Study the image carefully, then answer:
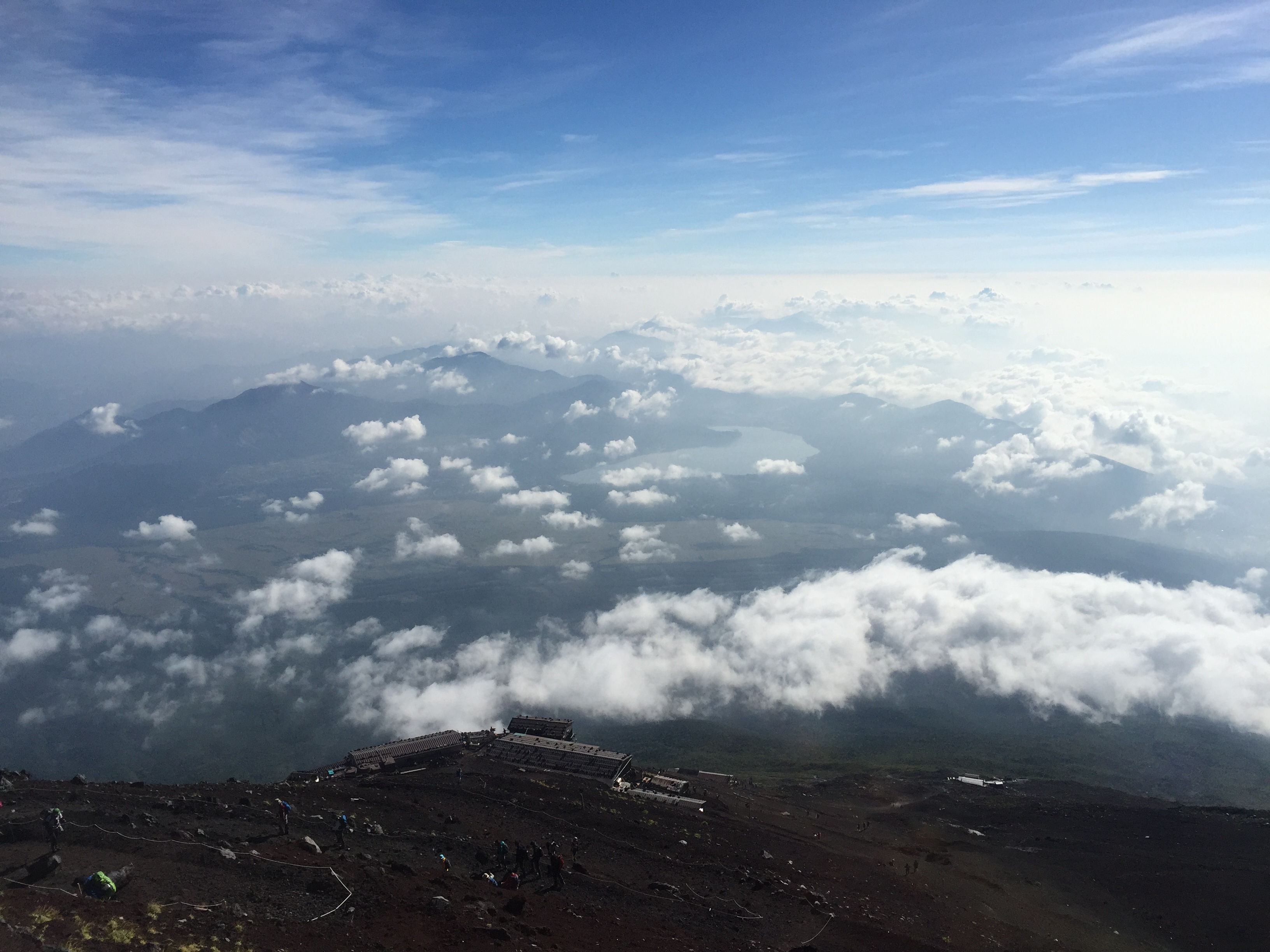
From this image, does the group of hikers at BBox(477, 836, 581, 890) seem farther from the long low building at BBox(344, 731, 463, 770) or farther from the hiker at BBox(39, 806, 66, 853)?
the long low building at BBox(344, 731, 463, 770)

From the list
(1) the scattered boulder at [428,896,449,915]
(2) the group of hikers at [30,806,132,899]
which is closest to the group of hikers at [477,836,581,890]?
(1) the scattered boulder at [428,896,449,915]

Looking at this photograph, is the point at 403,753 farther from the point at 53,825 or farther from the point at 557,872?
the point at 53,825

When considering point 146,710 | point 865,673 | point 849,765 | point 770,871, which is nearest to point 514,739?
point 770,871

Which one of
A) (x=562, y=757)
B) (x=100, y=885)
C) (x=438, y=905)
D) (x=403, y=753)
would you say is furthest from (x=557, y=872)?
(x=403, y=753)

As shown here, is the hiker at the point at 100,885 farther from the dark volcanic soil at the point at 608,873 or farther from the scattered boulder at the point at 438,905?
the scattered boulder at the point at 438,905

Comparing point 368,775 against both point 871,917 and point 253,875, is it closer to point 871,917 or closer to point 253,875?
point 253,875

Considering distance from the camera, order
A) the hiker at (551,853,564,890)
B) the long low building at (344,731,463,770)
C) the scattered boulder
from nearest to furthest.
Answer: the scattered boulder < the hiker at (551,853,564,890) < the long low building at (344,731,463,770)
